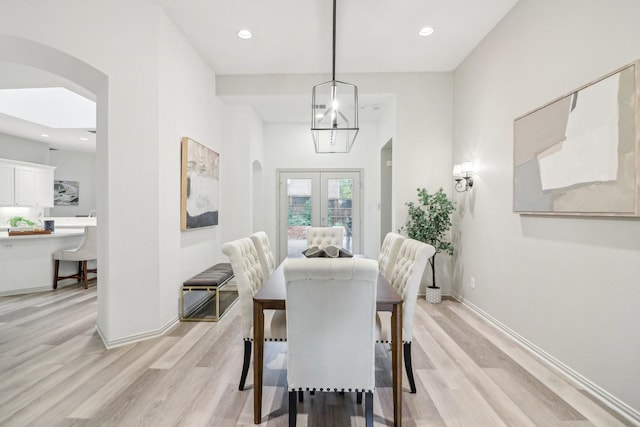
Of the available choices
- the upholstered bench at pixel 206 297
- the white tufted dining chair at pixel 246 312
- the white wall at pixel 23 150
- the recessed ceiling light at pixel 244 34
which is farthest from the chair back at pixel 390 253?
the white wall at pixel 23 150

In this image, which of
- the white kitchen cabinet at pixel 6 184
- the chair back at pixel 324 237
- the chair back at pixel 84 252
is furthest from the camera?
the white kitchen cabinet at pixel 6 184

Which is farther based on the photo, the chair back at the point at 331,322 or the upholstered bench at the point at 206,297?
the upholstered bench at the point at 206,297

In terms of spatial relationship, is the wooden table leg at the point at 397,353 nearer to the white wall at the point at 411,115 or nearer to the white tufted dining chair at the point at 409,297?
the white tufted dining chair at the point at 409,297

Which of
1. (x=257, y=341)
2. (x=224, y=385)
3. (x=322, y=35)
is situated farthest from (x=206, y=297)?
(x=322, y=35)

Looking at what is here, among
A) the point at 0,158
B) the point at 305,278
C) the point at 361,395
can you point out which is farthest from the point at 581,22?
the point at 0,158

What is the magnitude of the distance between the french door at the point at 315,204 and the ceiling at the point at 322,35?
1766 millimetres

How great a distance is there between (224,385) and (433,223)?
2929 mm

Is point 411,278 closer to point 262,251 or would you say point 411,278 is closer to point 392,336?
point 392,336

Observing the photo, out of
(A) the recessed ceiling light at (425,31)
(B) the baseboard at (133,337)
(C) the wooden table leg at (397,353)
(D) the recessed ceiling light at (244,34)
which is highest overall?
(A) the recessed ceiling light at (425,31)

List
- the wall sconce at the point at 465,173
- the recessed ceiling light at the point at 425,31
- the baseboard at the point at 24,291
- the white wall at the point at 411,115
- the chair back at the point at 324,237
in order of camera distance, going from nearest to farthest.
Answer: the recessed ceiling light at the point at 425,31 < the wall sconce at the point at 465,173 < the chair back at the point at 324,237 < the baseboard at the point at 24,291 < the white wall at the point at 411,115

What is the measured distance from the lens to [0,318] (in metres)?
3.13

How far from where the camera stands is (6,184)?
18.8 feet

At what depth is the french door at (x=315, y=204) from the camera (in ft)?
19.0

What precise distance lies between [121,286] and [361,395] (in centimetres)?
220
